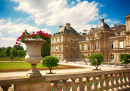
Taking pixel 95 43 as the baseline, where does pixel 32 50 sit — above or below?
below

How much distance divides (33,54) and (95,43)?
37675 mm

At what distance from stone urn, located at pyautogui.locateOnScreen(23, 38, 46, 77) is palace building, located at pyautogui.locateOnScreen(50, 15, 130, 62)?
97.7 ft

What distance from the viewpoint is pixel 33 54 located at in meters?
3.37

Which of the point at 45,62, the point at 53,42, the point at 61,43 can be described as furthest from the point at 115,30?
the point at 45,62

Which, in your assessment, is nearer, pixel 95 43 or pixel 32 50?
pixel 32 50

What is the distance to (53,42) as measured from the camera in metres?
52.6

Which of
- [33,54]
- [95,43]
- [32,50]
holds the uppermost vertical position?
[95,43]

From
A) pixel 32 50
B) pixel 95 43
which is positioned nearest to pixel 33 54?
pixel 32 50

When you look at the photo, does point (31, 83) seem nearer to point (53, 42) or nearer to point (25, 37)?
point (25, 37)

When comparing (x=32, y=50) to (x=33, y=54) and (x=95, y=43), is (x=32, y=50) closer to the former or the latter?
(x=33, y=54)

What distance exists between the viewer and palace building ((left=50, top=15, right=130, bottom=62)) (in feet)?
107

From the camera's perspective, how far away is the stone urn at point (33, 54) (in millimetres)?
3258

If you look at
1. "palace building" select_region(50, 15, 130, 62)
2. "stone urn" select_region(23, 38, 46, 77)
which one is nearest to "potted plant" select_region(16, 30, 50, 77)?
"stone urn" select_region(23, 38, 46, 77)

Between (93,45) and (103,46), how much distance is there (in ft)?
13.8
